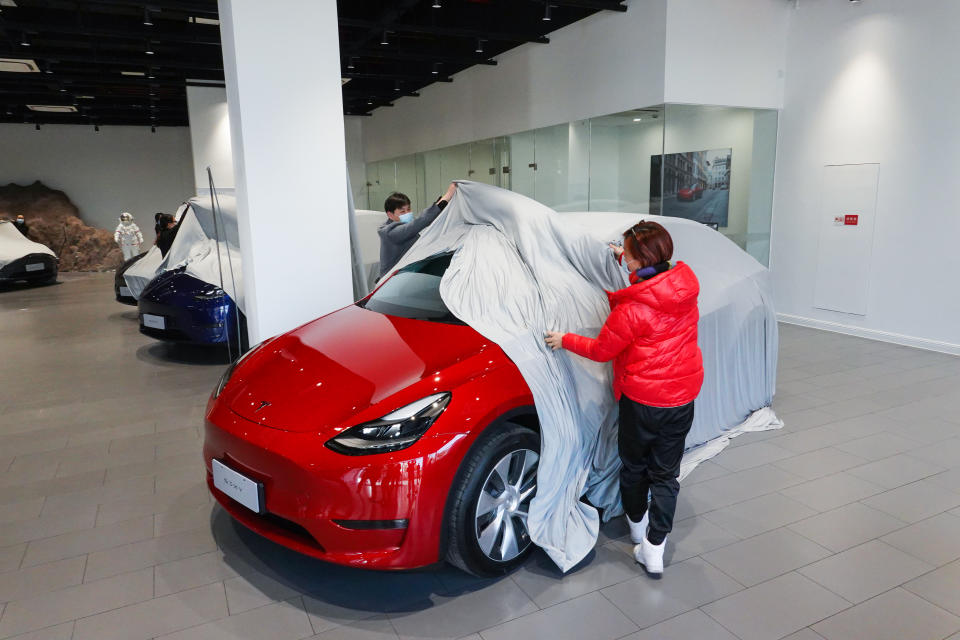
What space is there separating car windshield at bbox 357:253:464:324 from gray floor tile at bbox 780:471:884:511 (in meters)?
1.97

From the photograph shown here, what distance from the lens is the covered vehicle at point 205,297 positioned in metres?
5.49

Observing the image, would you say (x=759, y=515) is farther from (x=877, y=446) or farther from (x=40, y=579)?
(x=40, y=579)

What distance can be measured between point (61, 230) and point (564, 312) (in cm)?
1700

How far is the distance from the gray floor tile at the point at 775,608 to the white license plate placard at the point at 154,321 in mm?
5098

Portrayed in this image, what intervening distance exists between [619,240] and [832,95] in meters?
5.09

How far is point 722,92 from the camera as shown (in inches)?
267

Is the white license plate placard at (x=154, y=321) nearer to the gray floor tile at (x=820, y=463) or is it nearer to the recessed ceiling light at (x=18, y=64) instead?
the gray floor tile at (x=820, y=463)

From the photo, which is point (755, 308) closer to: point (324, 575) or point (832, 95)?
point (324, 575)

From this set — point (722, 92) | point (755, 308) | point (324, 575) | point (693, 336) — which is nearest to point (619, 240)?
point (693, 336)

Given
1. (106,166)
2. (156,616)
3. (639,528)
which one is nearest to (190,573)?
(156,616)

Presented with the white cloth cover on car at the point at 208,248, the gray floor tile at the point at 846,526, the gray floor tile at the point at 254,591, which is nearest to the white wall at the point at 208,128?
the white cloth cover on car at the point at 208,248

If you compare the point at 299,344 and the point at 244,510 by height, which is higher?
the point at 299,344

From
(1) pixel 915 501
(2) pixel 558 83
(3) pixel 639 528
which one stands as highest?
(2) pixel 558 83

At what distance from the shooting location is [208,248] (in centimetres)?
613
